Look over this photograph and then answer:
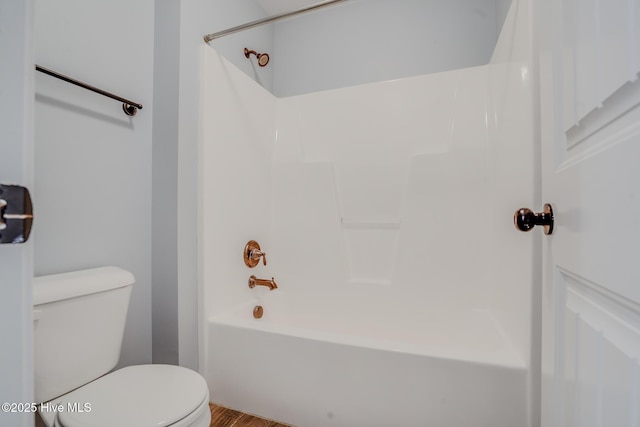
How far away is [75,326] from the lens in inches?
38.6

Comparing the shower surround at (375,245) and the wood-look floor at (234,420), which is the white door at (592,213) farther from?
the wood-look floor at (234,420)

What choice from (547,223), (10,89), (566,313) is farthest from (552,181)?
(10,89)

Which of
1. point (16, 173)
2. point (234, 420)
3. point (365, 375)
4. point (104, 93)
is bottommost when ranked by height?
point (234, 420)

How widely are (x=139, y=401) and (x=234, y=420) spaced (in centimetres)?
53

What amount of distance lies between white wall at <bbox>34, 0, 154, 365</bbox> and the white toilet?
204 millimetres

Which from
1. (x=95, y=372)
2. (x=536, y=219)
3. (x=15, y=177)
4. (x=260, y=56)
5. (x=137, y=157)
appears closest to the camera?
(x=15, y=177)

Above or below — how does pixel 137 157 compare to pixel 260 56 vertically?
below

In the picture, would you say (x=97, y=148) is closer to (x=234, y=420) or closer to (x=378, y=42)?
(x=234, y=420)

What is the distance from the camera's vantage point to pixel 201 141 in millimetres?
1412

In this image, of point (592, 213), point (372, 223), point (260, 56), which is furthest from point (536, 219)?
point (260, 56)

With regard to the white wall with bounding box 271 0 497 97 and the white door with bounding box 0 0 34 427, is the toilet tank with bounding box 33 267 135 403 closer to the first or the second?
the white door with bounding box 0 0 34 427

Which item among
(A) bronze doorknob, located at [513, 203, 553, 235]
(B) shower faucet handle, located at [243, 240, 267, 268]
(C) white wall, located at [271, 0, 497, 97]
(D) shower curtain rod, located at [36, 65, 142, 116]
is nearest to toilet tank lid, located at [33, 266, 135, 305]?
(B) shower faucet handle, located at [243, 240, 267, 268]

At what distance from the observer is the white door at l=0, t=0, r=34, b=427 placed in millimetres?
326

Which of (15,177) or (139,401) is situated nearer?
(15,177)
